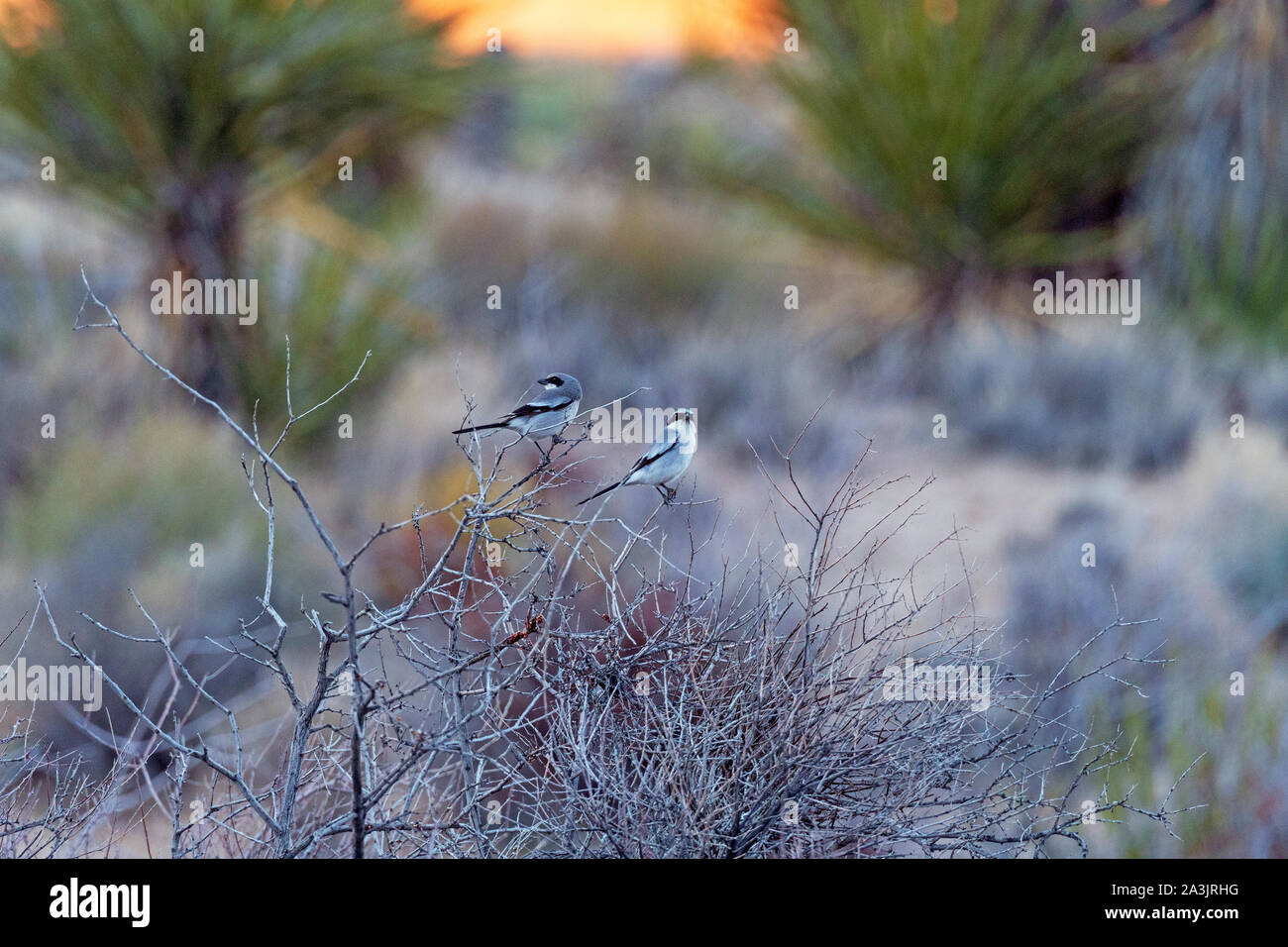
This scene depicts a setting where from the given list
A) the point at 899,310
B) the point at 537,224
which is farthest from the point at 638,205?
the point at 899,310

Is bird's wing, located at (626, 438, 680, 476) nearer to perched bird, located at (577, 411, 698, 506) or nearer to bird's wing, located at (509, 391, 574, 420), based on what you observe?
perched bird, located at (577, 411, 698, 506)

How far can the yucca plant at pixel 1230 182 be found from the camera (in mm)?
10148

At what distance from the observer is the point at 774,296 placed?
14.2m

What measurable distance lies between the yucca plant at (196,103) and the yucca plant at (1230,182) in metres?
7.01

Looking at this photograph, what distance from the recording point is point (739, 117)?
13.1m

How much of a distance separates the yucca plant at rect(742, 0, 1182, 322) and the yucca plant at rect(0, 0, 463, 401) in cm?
484

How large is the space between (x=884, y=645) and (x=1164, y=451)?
8.02m

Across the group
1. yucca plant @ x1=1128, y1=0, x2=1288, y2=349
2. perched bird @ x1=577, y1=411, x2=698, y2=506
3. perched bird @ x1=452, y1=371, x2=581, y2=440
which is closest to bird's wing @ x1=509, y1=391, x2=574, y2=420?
perched bird @ x1=452, y1=371, x2=581, y2=440

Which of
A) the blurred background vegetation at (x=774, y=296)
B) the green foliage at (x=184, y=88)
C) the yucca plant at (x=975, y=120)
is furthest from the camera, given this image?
the yucca plant at (x=975, y=120)

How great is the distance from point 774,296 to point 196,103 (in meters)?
7.68

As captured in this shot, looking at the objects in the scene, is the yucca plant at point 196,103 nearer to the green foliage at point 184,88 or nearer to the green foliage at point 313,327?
the green foliage at point 184,88

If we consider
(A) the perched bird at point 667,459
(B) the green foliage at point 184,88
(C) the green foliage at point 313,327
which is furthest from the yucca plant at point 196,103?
(A) the perched bird at point 667,459

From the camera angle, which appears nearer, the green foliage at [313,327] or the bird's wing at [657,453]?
the bird's wing at [657,453]

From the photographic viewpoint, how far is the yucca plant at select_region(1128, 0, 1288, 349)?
10148 mm
